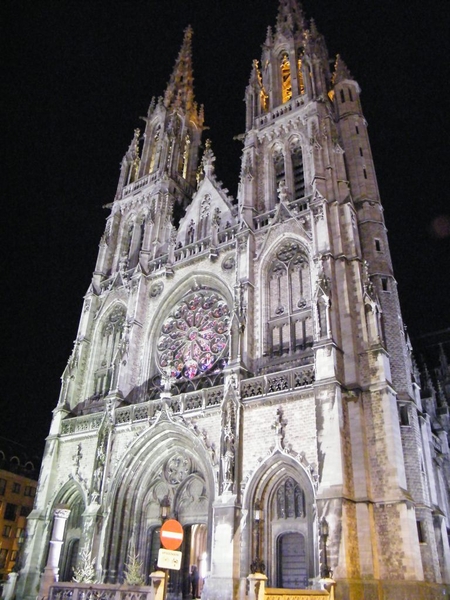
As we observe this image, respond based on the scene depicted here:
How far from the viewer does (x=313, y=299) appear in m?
19.6

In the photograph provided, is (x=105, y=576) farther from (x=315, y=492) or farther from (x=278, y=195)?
(x=278, y=195)

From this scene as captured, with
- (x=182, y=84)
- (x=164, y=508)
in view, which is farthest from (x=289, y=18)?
(x=164, y=508)

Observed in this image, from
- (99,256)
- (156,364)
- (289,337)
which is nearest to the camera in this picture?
(289,337)

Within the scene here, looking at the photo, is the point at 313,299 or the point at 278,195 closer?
the point at 313,299

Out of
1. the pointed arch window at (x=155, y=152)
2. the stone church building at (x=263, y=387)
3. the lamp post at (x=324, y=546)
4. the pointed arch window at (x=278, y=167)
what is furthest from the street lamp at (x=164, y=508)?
the pointed arch window at (x=155, y=152)

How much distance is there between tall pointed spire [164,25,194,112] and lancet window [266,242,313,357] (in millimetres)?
20087

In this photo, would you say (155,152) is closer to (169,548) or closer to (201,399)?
(201,399)

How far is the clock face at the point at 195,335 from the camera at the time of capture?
23.3 meters

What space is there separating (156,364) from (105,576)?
945cm

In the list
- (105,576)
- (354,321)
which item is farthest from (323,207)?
(105,576)

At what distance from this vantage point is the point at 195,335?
2442 centimetres

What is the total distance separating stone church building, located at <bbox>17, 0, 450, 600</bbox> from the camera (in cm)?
1614

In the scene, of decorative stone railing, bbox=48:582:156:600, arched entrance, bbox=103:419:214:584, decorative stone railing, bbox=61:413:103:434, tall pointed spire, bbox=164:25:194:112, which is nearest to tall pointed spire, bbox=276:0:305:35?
tall pointed spire, bbox=164:25:194:112

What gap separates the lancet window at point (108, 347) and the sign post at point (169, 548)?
15.4m
